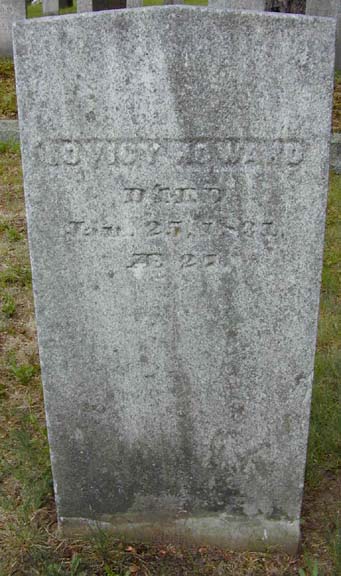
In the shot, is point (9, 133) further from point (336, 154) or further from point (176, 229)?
point (176, 229)

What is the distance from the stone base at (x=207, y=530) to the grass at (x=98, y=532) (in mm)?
35

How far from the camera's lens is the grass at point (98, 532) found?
8.02 ft

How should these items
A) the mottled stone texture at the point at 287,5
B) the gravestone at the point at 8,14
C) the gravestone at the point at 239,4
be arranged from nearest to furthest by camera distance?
the mottled stone texture at the point at 287,5 < the gravestone at the point at 239,4 < the gravestone at the point at 8,14

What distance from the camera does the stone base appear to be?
2535 millimetres

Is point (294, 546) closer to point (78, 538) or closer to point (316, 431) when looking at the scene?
point (316, 431)

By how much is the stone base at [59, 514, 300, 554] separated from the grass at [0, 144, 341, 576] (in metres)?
0.04

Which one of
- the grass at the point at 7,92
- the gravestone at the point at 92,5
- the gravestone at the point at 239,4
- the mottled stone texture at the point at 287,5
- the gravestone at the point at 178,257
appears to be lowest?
the gravestone at the point at 178,257

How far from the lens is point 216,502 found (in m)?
2.51

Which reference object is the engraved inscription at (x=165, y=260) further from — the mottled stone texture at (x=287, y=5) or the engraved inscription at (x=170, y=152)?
the mottled stone texture at (x=287, y=5)

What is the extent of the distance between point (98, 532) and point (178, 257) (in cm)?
121

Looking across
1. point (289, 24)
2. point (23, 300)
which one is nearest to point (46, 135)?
point (289, 24)

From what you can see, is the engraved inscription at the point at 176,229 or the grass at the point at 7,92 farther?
the grass at the point at 7,92

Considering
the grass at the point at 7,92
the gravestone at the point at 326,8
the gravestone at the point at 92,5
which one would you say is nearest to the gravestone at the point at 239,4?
the gravestone at the point at 326,8

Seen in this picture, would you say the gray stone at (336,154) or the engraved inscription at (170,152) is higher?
the engraved inscription at (170,152)
